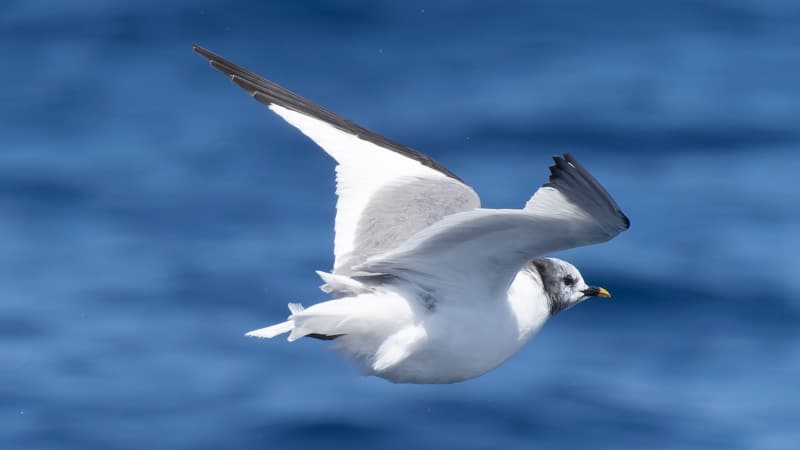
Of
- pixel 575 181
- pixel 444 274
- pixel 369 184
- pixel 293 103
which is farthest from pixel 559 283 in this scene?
pixel 293 103

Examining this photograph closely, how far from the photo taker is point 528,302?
641cm

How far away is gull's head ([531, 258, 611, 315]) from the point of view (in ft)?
22.1

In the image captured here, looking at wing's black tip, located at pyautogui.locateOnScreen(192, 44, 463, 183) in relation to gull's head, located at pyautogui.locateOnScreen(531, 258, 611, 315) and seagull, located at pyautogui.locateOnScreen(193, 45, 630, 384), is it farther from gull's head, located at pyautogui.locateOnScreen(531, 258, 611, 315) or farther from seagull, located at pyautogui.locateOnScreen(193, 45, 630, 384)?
gull's head, located at pyautogui.locateOnScreen(531, 258, 611, 315)

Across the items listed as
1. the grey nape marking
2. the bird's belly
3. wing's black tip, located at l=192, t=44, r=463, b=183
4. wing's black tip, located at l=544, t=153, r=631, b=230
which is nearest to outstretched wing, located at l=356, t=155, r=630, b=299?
wing's black tip, located at l=544, t=153, r=631, b=230

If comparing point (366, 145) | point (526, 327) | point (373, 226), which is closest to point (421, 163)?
point (366, 145)

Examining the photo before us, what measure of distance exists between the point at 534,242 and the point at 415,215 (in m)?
1.07

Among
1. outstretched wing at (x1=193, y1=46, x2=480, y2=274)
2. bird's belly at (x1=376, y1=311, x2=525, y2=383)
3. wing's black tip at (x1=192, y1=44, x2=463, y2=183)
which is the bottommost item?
bird's belly at (x1=376, y1=311, x2=525, y2=383)

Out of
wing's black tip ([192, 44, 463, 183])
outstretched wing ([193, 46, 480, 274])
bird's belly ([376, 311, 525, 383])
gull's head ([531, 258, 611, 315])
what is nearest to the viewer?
bird's belly ([376, 311, 525, 383])

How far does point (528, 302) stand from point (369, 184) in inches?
43.9

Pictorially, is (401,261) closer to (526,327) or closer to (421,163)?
(526,327)

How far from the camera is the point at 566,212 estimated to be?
5.38 metres

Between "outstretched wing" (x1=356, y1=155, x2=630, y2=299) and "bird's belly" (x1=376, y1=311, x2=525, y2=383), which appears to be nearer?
"outstretched wing" (x1=356, y1=155, x2=630, y2=299)

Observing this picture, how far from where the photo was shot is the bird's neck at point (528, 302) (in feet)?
20.7

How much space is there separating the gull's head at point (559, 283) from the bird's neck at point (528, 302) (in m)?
0.09
